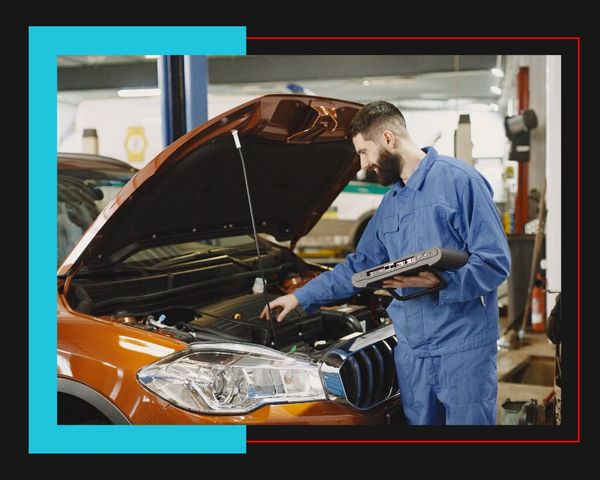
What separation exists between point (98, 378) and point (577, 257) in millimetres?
1431

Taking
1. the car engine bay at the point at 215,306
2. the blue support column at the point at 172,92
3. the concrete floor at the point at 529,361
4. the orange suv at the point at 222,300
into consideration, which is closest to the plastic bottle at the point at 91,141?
the blue support column at the point at 172,92

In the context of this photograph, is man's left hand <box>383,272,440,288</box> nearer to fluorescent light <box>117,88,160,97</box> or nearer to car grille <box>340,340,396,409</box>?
car grille <box>340,340,396,409</box>

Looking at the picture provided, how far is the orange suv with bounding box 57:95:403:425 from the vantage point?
1823 millimetres

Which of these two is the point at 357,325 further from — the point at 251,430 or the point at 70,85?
the point at 70,85

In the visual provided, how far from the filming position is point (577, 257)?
1851mm

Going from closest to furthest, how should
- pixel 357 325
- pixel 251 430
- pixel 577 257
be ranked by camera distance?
1. pixel 251 430
2. pixel 577 257
3. pixel 357 325

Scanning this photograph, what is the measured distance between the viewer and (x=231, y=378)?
183cm

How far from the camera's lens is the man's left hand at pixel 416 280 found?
1.81 meters

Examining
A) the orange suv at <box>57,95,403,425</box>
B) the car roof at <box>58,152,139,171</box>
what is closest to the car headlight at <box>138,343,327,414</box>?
the orange suv at <box>57,95,403,425</box>

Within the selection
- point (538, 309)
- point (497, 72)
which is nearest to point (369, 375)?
point (538, 309)

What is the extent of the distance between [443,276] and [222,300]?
3.68 feet

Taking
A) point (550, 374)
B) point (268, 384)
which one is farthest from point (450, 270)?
point (550, 374)

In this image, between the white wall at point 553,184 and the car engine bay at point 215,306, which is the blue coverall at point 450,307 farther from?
the white wall at point 553,184

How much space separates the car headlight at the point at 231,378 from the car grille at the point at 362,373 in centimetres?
5
